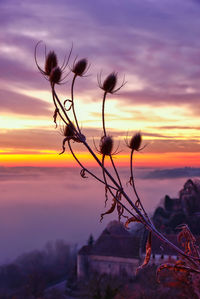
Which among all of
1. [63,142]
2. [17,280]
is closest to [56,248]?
[17,280]

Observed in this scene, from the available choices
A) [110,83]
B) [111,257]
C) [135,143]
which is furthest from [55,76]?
[111,257]

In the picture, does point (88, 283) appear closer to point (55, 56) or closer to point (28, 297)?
point (28, 297)

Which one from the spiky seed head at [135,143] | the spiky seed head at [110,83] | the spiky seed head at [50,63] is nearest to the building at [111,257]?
the spiky seed head at [135,143]

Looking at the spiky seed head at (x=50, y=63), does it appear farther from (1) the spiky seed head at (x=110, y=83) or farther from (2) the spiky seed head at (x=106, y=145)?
(2) the spiky seed head at (x=106, y=145)

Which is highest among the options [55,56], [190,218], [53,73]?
[55,56]

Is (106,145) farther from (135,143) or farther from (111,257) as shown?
(111,257)
